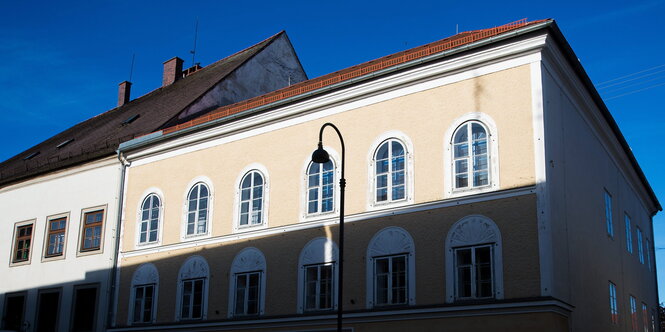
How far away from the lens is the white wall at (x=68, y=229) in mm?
26109

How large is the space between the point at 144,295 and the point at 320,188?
24.6 ft

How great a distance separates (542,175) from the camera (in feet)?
54.8

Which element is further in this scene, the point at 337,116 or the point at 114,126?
the point at 114,126

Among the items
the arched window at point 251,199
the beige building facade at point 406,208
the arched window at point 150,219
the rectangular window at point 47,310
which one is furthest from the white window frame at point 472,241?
the rectangular window at point 47,310

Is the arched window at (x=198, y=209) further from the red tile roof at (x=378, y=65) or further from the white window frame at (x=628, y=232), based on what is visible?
the white window frame at (x=628, y=232)

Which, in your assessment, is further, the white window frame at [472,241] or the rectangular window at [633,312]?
the rectangular window at [633,312]

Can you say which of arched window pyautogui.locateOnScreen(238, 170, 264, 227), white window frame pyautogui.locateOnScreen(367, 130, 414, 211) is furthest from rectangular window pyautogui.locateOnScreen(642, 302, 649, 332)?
arched window pyautogui.locateOnScreen(238, 170, 264, 227)

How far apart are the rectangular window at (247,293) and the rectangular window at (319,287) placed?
1.79 m

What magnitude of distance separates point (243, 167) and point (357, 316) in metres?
6.51

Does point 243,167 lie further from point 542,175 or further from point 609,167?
point 609,167

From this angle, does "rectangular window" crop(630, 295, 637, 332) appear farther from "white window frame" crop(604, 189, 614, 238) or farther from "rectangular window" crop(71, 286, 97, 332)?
"rectangular window" crop(71, 286, 97, 332)

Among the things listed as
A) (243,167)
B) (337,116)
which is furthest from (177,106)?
(337,116)

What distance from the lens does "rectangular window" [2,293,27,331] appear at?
2838cm

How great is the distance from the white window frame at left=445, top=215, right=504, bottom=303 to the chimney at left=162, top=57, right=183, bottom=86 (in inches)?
935
